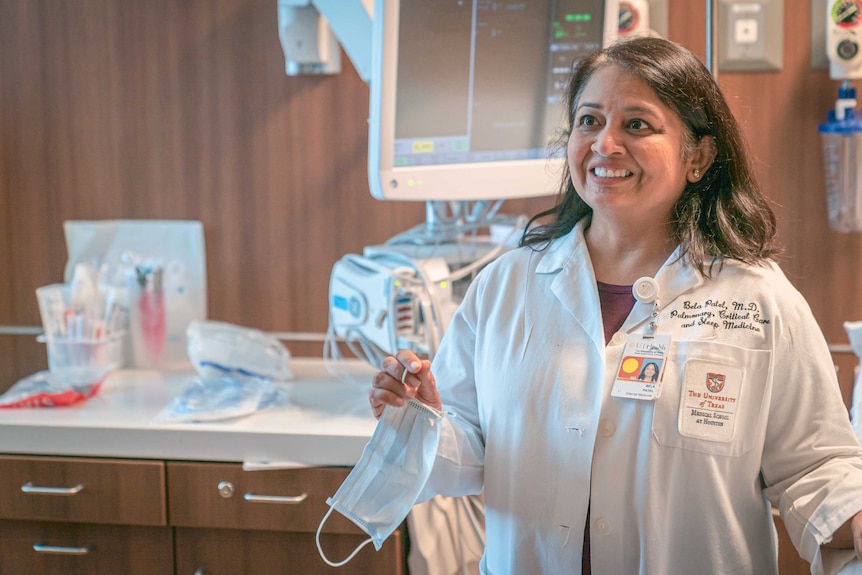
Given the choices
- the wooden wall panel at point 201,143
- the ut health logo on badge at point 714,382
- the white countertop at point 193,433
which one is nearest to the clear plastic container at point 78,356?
the white countertop at point 193,433

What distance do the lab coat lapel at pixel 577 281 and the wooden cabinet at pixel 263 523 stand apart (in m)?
0.63

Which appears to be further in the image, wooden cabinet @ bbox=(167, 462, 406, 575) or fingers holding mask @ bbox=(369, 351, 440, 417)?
wooden cabinet @ bbox=(167, 462, 406, 575)

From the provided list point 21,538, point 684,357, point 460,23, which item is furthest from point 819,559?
point 21,538

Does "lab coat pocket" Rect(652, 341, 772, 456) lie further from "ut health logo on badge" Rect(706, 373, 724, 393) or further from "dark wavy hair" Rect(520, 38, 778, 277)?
"dark wavy hair" Rect(520, 38, 778, 277)

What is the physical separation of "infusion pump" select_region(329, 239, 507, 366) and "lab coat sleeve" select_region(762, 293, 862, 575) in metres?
0.71

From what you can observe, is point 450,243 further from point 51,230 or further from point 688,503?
point 51,230

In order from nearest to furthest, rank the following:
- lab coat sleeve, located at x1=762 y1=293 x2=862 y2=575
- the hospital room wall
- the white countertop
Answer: lab coat sleeve, located at x1=762 y1=293 x2=862 y2=575 < the white countertop < the hospital room wall

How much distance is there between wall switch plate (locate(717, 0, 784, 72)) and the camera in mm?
2143

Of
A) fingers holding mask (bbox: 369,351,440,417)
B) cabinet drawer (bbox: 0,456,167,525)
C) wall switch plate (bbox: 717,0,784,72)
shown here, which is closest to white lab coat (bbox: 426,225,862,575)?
fingers holding mask (bbox: 369,351,440,417)

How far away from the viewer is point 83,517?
1891mm

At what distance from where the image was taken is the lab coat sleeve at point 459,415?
143cm

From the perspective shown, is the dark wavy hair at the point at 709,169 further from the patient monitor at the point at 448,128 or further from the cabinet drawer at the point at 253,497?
the cabinet drawer at the point at 253,497

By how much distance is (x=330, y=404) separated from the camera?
203cm

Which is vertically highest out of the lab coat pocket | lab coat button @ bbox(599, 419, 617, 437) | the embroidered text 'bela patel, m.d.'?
the embroidered text 'bela patel, m.d.'
